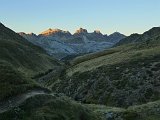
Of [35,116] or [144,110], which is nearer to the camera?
[35,116]

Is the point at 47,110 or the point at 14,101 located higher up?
the point at 14,101

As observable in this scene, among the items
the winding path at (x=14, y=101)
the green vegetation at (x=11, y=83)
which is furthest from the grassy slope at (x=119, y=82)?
the winding path at (x=14, y=101)

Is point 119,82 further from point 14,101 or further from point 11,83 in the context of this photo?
point 14,101

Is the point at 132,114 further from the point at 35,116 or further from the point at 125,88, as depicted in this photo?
the point at 125,88

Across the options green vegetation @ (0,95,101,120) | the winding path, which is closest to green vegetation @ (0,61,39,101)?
the winding path

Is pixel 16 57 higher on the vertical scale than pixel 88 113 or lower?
higher

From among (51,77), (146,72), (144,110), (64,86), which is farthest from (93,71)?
(144,110)

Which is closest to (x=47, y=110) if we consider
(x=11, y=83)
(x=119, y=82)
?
(x=11, y=83)

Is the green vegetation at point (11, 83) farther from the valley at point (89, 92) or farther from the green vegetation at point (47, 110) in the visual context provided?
the green vegetation at point (47, 110)

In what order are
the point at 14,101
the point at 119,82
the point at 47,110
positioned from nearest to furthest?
the point at 47,110
the point at 14,101
the point at 119,82

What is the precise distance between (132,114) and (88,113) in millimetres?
4723

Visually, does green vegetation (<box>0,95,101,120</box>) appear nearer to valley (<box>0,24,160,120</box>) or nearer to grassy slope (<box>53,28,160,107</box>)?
valley (<box>0,24,160,120</box>)

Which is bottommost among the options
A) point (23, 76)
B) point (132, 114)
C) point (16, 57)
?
point (132, 114)

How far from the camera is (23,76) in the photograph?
3234cm
